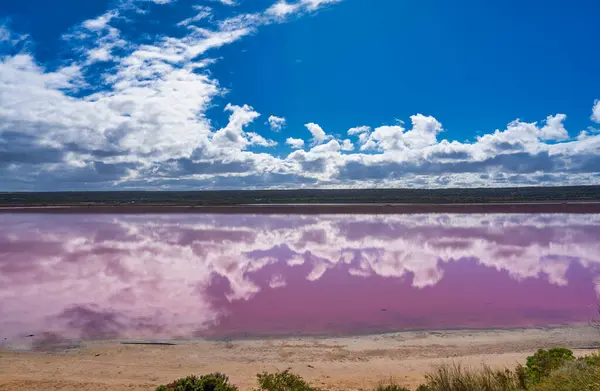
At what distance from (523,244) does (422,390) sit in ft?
57.3

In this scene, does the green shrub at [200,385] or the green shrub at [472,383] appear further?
the green shrub at [472,383]

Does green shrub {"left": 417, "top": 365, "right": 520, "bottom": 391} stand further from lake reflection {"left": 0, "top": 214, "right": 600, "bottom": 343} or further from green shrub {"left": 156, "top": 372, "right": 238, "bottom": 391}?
lake reflection {"left": 0, "top": 214, "right": 600, "bottom": 343}

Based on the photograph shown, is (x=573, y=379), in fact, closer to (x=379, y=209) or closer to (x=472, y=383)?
(x=472, y=383)

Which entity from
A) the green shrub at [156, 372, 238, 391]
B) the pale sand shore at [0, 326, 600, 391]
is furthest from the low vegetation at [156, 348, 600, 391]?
the pale sand shore at [0, 326, 600, 391]

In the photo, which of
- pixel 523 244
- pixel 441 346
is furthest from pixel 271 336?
pixel 523 244

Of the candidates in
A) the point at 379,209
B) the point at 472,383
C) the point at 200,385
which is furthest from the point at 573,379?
the point at 379,209

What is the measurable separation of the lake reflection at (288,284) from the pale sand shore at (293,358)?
687 millimetres

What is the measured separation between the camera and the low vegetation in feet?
14.2

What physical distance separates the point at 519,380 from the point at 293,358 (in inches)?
143

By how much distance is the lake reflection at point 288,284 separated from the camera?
9.52 metres

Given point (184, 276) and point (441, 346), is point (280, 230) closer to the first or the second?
point (184, 276)

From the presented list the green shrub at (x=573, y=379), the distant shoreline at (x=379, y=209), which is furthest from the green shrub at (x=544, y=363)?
the distant shoreline at (x=379, y=209)

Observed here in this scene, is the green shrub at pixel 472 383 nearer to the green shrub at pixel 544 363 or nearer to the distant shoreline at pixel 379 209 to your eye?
the green shrub at pixel 544 363

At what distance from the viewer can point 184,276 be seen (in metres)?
14.1
